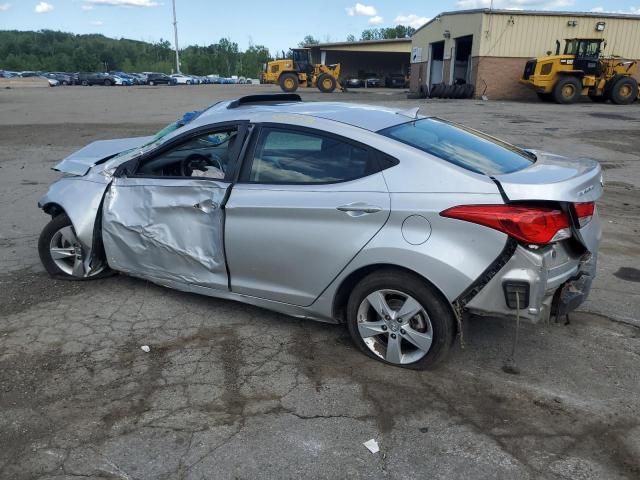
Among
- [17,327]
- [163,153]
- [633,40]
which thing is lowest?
[17,327]

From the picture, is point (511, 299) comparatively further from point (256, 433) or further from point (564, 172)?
point (256, 433)

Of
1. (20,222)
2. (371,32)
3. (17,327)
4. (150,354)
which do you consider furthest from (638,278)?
(371,32)

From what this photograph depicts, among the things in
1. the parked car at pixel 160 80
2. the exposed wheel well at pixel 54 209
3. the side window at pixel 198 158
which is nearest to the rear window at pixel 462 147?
the side window at pixel 198 158

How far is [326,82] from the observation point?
38625 millimetres

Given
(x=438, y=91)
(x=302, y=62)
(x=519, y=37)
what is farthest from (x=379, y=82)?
(x=519, y=37)

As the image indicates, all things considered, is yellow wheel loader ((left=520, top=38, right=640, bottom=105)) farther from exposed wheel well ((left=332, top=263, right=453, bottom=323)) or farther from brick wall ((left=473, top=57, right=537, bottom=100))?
exposed wheel well ((left=332, top=263, right=453, bottom=323))

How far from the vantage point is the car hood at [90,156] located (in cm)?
473

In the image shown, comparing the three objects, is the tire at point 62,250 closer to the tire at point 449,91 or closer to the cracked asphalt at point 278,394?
the cracked asphalt at point 278,394

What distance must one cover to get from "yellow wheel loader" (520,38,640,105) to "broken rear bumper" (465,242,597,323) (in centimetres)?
2602

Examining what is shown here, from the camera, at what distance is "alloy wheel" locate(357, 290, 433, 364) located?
3.32 metres

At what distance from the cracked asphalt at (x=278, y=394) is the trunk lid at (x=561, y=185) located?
3.02 feet

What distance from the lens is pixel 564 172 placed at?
132 inches

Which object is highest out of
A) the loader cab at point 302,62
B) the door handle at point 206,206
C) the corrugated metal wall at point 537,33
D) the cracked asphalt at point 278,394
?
the corrugated metal wall at point 537,33

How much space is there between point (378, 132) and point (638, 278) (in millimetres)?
3118
